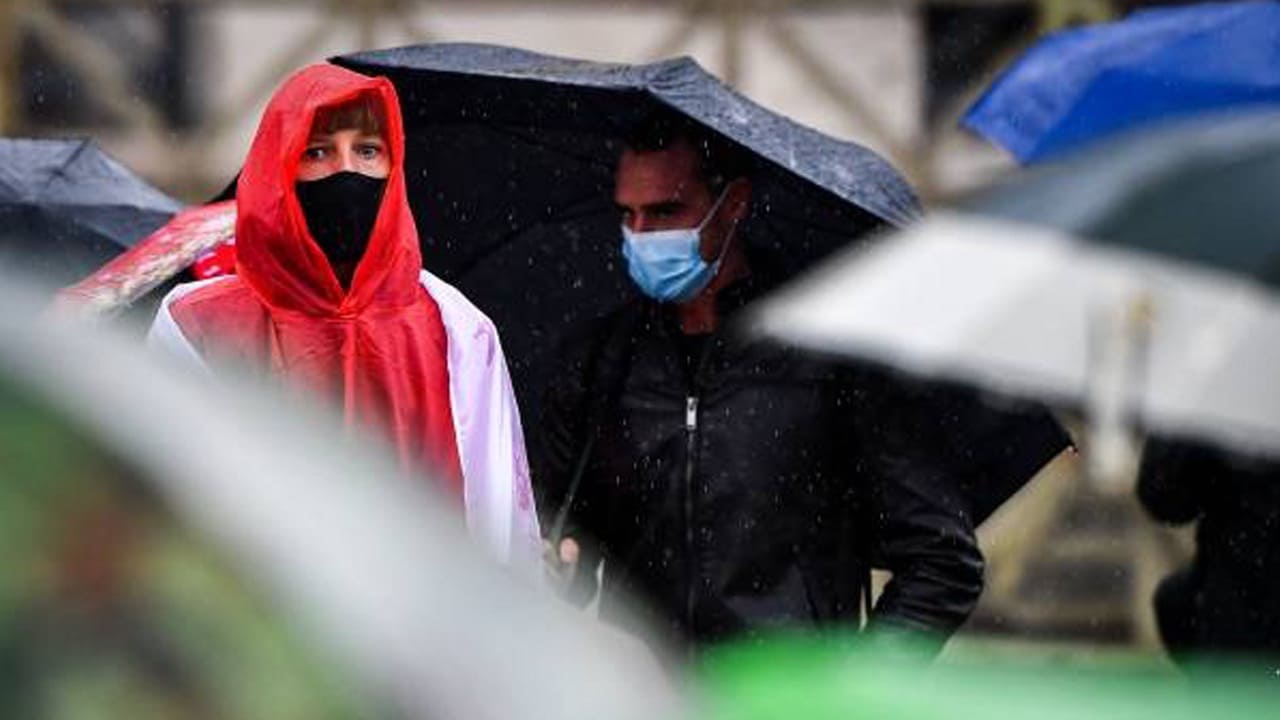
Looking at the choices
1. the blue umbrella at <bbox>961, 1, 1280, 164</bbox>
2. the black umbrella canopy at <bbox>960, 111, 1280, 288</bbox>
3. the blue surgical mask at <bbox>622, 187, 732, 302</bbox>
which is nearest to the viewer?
the black umbrella canopy at <bbox>960, 111, 1280, 288</bbox>

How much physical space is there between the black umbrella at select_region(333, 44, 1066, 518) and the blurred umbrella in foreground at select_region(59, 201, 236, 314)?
37cm

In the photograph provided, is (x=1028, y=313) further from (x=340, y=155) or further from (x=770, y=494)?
(x=340, y=155)

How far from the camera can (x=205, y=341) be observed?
464cm

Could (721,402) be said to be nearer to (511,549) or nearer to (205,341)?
(511,549)

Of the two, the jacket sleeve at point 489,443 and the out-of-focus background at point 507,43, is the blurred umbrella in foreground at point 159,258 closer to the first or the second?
the jacket sleeve at point 489,443

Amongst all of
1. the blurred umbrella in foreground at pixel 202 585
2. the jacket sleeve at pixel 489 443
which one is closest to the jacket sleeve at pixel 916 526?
the jacket sleeve at pixel 489 443

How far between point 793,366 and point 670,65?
59 cm

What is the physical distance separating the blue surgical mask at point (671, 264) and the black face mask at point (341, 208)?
50 centimetres

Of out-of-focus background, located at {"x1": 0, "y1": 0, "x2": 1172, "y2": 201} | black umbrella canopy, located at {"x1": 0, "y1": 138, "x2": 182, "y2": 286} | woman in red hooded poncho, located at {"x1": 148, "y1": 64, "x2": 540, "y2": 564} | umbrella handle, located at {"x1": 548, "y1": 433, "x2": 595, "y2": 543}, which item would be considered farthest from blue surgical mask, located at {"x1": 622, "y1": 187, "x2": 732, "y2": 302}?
out-of-focus background, located at {"x1": 0, "y1": 0, "x2": 1172, "y2": 201}

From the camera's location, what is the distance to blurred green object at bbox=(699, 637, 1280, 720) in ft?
7.07

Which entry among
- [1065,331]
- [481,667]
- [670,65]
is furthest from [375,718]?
[670,65]

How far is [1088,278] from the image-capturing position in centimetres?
424

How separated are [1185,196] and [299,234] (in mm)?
1379

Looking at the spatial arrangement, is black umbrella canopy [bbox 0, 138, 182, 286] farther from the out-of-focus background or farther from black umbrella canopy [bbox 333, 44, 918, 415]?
the out-of-focus background
